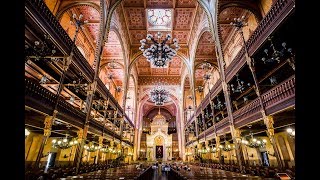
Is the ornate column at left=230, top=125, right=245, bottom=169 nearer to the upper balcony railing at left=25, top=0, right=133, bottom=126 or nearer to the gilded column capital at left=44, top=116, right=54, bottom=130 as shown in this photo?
the gilded column capital at left=44, top=116, right=54, bottom=130

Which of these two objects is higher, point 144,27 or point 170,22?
point 170,22

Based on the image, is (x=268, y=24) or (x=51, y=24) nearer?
(x=268, y=24)

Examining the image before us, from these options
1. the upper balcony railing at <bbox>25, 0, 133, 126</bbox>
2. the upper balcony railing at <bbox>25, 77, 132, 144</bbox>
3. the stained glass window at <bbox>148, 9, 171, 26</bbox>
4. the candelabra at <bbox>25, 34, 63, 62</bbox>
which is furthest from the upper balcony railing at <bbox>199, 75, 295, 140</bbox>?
the stained glass window at <bbox>148, 9, 171, 26</bbox>

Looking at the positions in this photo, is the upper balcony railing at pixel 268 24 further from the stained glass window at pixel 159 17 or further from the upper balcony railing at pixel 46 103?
the stained glass window at pixel 159 17

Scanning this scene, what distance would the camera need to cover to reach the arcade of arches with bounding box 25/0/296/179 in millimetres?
6844

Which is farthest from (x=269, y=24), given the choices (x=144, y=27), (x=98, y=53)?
(x=144, y=27)

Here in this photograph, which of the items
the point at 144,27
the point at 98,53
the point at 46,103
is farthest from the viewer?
the point at 144,27

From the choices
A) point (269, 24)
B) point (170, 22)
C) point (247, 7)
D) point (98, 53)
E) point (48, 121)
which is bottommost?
point (48, 121)

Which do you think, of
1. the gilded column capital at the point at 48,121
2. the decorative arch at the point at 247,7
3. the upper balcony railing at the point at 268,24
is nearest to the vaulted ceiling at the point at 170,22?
the decorative arch at the point at 247,7

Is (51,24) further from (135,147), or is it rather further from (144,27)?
(135,147)

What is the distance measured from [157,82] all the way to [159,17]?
12.2 m

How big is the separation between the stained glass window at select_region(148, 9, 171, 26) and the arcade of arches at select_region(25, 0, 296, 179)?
105 mm

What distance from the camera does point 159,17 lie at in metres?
18.4
